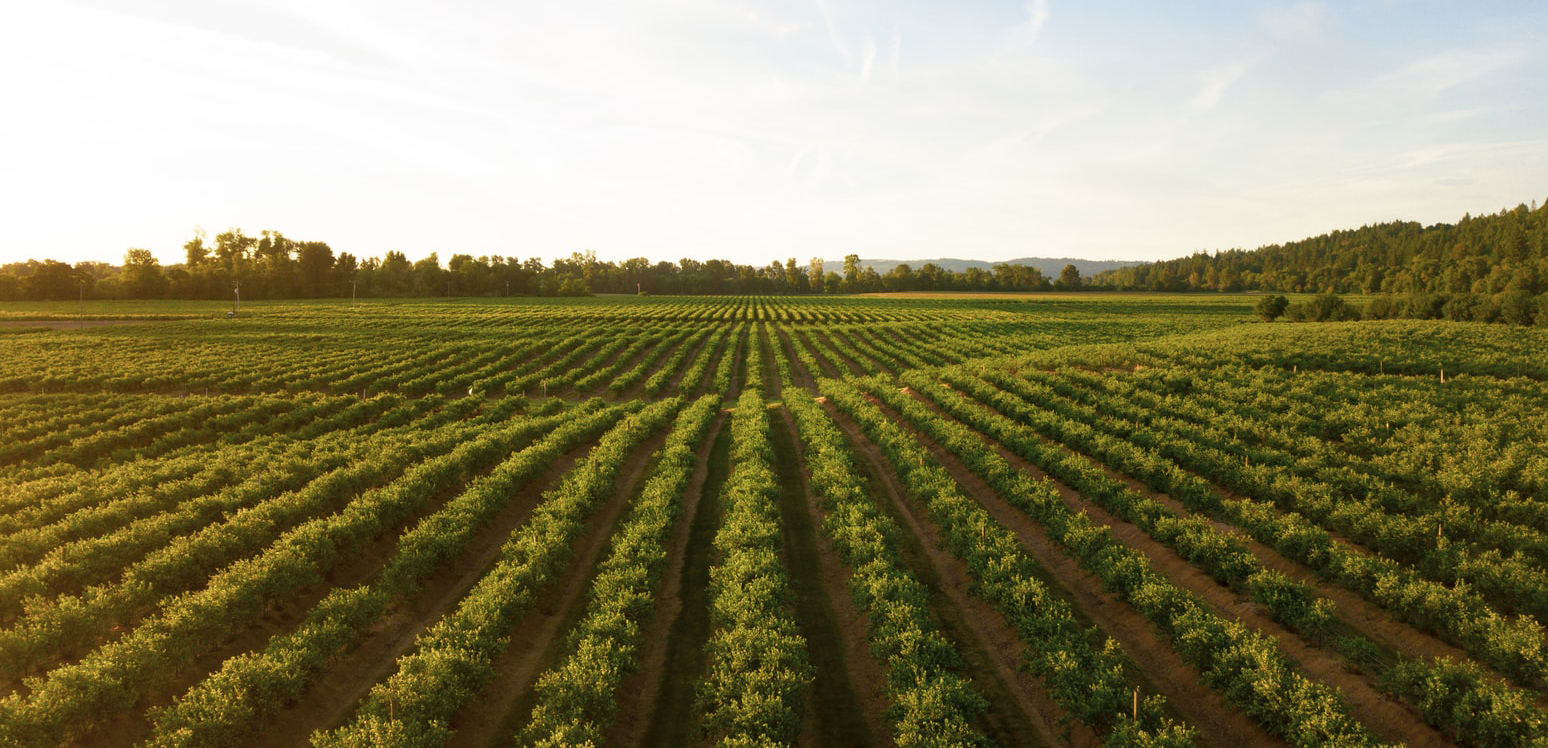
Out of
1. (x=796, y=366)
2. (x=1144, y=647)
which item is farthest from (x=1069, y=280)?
(x=1144, y=647)

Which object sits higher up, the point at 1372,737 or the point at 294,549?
the point at 294,549

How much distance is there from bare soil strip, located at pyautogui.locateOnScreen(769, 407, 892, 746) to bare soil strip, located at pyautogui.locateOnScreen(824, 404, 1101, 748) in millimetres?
2128

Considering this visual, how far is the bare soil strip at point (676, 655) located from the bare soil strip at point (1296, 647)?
39.0 ft

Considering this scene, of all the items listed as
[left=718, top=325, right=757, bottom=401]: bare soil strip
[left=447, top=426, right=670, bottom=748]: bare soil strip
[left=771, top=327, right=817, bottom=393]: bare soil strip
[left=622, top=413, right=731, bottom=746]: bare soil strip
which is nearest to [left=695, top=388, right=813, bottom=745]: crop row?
[left=622, top=413, right=731, bottom=746]: bare soil strip

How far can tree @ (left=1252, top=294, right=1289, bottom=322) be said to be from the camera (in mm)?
83312

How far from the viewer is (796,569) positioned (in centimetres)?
1875

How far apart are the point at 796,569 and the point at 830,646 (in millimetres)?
3886

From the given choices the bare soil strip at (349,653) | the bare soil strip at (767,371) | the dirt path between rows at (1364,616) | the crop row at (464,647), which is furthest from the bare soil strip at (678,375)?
the dirt path between rows at (1364,616)

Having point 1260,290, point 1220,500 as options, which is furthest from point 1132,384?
point 1260,290

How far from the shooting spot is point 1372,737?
1083 cm

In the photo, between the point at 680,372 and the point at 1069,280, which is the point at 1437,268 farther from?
the point at 680,372

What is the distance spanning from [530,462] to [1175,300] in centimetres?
15581

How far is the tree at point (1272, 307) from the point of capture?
273ft

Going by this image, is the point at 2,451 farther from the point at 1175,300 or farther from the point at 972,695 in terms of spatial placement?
the point at 1175,300
